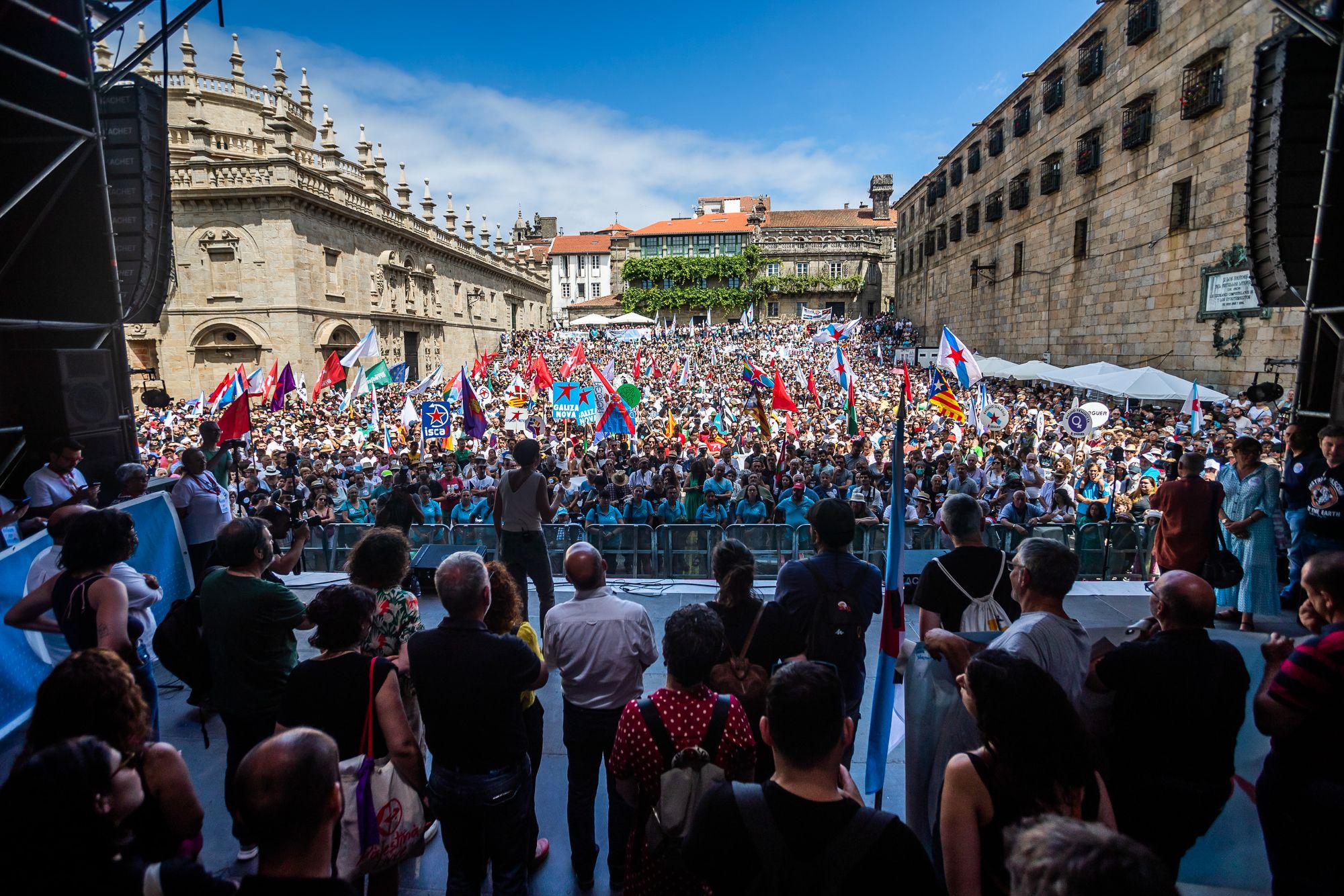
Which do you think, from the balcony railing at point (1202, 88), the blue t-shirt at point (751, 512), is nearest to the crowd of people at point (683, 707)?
the blue t-shirt at point (751, 512)

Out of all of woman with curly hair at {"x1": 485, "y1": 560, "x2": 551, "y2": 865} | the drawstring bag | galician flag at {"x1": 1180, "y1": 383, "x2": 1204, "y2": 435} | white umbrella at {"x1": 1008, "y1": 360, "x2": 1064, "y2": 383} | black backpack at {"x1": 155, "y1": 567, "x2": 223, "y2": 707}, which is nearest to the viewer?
the drawstring bag

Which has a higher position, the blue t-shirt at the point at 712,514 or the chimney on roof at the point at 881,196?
the chimney on roof at the point at 881,196

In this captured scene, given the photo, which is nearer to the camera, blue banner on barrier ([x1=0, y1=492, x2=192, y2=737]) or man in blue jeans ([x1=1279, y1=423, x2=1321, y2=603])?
blue banner on barrier ([x1=0, y1=492, x2=192, y2=737])

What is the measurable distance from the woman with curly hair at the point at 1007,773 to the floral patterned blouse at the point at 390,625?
2231mm

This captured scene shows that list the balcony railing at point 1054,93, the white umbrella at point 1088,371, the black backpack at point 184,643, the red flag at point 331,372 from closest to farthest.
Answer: the black backpack at point 184,643
the red flag at point 331,372
the white umbrella at point 1088,371
the balcony railing at point 1054,93

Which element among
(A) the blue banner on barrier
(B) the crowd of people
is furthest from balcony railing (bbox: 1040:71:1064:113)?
(A) the blue banner on barrier

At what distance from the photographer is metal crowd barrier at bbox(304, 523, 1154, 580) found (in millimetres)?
7254

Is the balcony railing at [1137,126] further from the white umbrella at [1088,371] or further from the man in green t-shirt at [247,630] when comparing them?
the man in green t-shirt at [247,630]

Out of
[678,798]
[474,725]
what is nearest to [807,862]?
[678,798]

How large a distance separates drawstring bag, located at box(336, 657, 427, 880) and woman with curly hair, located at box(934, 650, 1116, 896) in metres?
1.78

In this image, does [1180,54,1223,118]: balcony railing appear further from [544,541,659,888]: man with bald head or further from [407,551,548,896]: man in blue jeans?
[407,551,548,896]: man in blue jeans

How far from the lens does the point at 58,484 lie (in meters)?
5.18

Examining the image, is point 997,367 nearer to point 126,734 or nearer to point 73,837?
point 126,734

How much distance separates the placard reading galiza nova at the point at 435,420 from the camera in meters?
12.4
